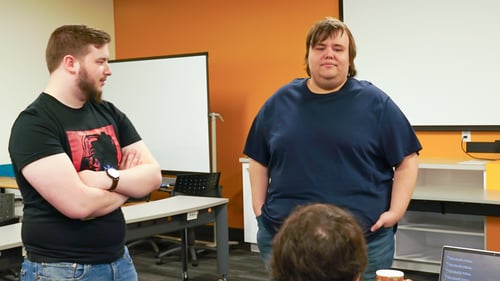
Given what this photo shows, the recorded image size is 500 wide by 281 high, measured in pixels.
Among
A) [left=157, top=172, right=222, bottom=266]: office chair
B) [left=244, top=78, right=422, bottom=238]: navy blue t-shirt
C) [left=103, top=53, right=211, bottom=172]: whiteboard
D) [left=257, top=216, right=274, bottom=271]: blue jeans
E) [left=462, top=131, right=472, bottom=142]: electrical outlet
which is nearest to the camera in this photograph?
[left=244, top=78, right=422, bottom=238]: navy blue t-shirt

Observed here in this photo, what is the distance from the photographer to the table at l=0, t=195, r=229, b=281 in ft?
11.2

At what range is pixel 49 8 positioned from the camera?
6000 mm

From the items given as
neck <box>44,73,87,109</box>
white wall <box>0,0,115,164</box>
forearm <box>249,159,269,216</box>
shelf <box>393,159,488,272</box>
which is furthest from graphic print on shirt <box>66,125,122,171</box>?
white wall <box>0,0,115,164</box>

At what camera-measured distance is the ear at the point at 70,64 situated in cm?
173

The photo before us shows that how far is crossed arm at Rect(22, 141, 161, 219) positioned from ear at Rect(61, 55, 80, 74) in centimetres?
27

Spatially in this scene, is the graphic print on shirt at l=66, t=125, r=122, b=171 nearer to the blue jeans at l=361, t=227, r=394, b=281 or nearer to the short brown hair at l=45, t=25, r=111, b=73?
the short brown hair at l=45, t=25, r=111, b=73

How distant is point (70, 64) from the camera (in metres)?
1.73

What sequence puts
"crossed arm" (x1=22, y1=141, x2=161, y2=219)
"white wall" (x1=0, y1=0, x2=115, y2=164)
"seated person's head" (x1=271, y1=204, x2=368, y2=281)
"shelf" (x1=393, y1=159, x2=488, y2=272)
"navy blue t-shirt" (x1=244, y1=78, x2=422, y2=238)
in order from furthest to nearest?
1. "white wall" (x1=0, y1=0, x2=115, y2=164)
2. "shelf" (x1=393, y1=159, x2=488, y2=272)
3. "navy blue t-shirt" (x1=244, y1=78, x2=422, y2=238)
4. "crossed arm" (x1=22, y1=141, x2=161, y2=219)
5. "seated person's head" (x1=271, y1=204, x2=368, y2=281)

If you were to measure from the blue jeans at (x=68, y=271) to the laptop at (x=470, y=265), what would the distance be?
1.00 metres

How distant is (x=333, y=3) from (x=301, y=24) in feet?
1.19

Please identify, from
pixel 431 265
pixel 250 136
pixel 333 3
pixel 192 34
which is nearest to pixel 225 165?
pixel 192 34

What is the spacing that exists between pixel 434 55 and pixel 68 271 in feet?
11.9

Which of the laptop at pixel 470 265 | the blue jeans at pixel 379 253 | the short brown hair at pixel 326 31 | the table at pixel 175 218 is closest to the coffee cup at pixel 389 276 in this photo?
the laptop at pixel 470 265

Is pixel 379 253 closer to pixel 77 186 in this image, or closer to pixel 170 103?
pixel 77 186
